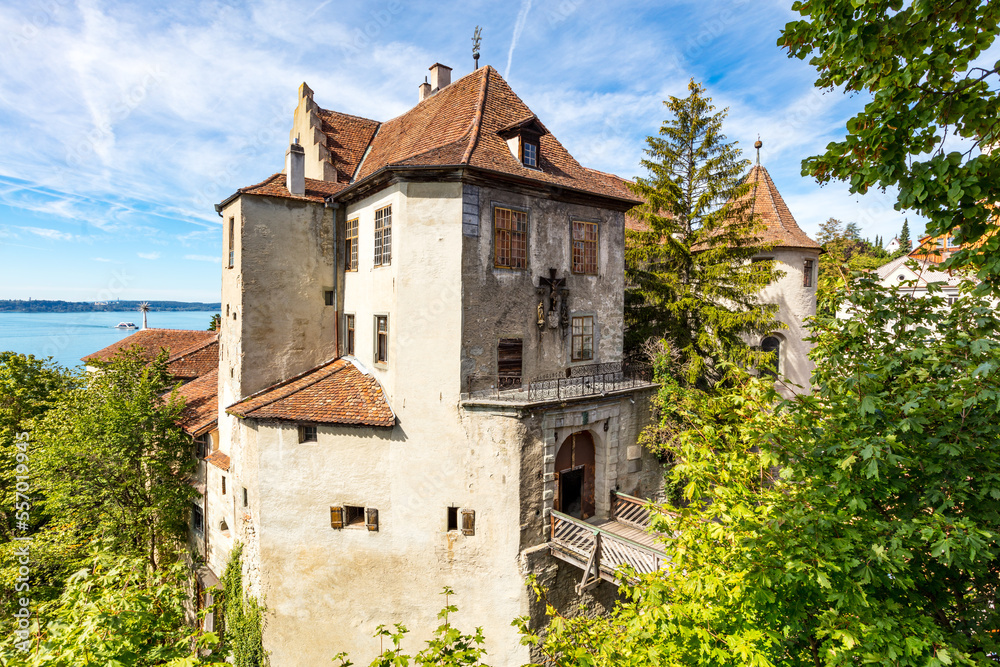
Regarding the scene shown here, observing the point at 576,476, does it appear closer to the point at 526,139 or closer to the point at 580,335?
the point at 580,335

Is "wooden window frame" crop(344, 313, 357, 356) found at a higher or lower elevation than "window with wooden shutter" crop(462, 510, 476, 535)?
higher

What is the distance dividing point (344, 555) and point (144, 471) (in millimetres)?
12831

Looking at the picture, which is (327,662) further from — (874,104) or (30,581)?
(874,104)

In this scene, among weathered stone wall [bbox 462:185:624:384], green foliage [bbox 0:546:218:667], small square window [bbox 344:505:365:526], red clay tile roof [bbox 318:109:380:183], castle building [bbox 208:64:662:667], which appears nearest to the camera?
green foliage [bbox 0:546:218:667]

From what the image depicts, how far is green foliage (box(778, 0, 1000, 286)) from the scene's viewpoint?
16.5 ft

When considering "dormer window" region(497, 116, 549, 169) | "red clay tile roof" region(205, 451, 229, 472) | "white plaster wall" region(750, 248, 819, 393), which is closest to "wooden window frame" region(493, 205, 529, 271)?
"dormer window" region(497, 116, 549, 169)

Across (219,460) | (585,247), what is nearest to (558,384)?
(585,247)

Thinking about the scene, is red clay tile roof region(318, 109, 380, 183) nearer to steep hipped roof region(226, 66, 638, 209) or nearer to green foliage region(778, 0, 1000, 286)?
steep hipped roof region(226, 66, 638, 209)

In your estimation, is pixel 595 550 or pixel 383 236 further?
pixel 383 236

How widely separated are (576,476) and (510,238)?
882 cm

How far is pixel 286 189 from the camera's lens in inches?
725

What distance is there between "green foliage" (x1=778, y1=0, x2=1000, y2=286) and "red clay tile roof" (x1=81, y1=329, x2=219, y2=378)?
110 feet

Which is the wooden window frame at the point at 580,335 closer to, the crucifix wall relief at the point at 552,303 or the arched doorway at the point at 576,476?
the crucifix wall relief at the point at 552,303

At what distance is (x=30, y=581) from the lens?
73.2ft
